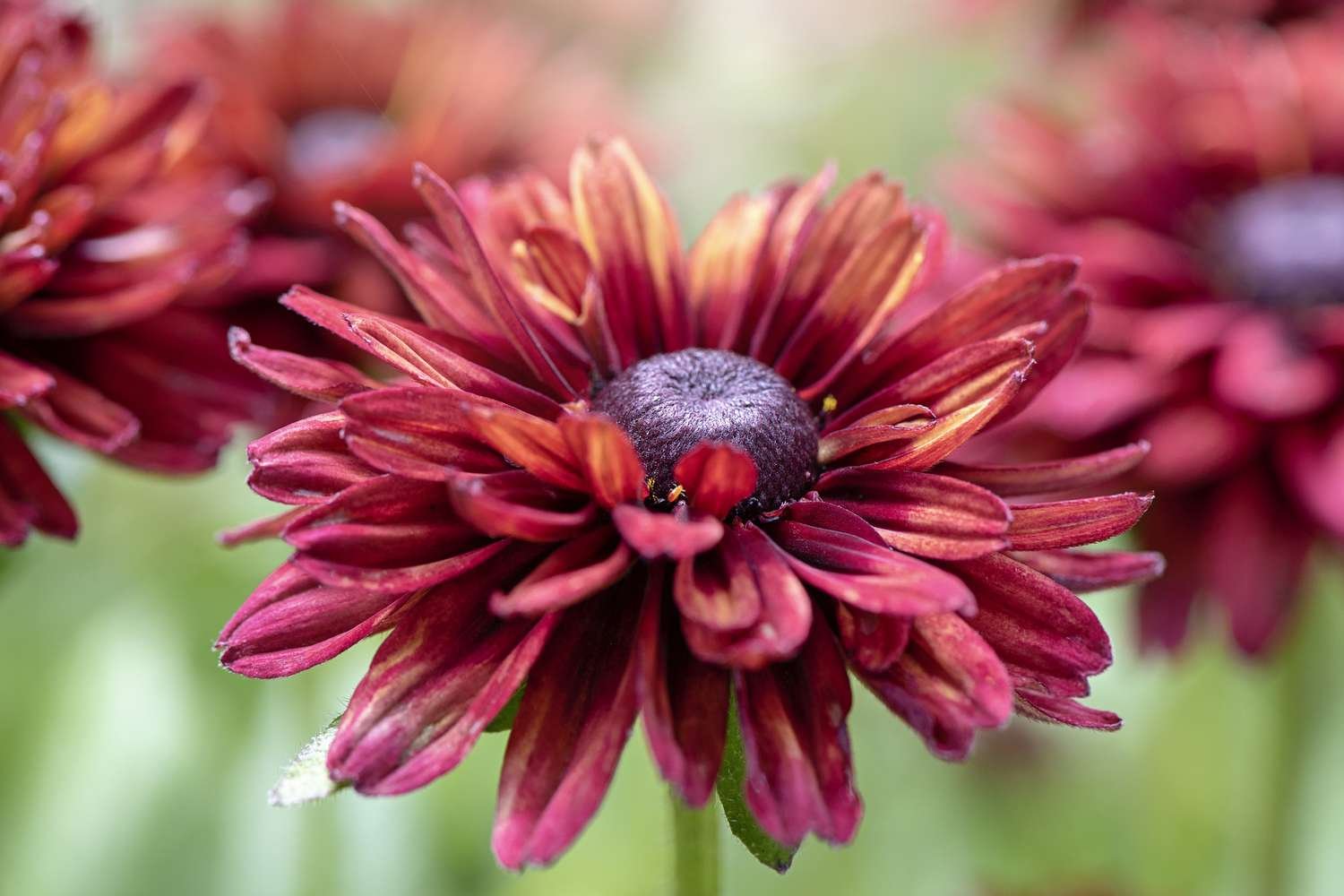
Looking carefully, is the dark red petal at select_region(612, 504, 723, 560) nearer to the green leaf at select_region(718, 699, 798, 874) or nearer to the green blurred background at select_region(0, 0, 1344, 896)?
the green leaf at select_region(718, 699, 798, 874)

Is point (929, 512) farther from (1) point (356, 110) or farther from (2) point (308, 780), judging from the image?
(1) point (356, 110)

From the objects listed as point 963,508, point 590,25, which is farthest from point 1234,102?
point 590,25

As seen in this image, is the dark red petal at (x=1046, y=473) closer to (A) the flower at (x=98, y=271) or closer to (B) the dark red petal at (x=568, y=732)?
(B) the dark red petal at (x=568, y=732)

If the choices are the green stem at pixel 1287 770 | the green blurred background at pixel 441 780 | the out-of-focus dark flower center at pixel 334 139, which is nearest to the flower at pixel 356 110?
the out-of-focus dark flower center at pixel 334 139

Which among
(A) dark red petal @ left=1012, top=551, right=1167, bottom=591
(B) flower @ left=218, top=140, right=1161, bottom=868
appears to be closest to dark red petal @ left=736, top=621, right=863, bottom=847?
(B) flower @ left=218, top=140, right=1161, bottom=868

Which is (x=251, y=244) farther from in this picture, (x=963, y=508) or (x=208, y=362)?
(x=963, y=508)

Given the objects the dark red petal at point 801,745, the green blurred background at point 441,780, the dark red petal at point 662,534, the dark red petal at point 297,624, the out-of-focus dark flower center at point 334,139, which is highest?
the dark red petal at point 662,534
